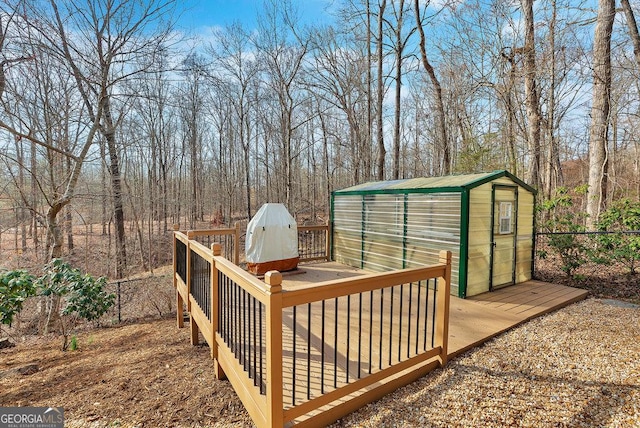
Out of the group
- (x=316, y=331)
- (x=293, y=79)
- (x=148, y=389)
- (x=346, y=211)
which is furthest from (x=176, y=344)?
(x=293, y=79)

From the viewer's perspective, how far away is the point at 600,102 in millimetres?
7387

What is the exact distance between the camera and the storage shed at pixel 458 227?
4.73 metres

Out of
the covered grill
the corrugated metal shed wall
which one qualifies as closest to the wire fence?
the covered grill

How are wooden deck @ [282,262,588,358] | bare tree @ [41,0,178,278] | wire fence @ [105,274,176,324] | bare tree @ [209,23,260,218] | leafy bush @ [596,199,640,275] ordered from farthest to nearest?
bare tree @ [209,23,260,218], wire fence @ [105,274,176,324], bare tree @ [41,0,178,278], leafy bush @ [596,199,640,275], wooden deck @ [282,262,588,358]

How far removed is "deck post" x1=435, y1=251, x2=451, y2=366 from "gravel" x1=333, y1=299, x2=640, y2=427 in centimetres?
Answer: 19

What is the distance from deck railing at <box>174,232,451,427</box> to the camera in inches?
73.1

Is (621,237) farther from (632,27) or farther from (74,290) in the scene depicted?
(74,290)

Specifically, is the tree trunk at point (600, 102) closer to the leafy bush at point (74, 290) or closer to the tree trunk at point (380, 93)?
the tree trunk at point (380, 93)

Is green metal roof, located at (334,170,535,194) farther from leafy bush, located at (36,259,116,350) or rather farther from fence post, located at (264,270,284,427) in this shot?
leafy bush, located at (36,259,116,350)

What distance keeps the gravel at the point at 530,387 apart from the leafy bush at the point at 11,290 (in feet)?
14.9

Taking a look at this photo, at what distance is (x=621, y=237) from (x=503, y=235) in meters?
2.36

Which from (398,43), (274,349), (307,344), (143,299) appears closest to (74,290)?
(143,299)

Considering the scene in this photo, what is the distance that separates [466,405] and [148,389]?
3316mm

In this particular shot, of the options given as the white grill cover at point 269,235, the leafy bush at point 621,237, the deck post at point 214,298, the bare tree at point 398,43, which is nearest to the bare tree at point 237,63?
the bare tree at point 398,43
